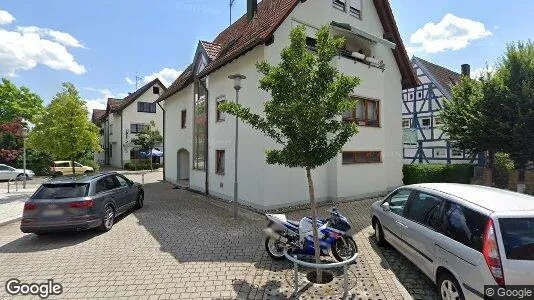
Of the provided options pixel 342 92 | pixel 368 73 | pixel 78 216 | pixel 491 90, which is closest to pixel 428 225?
pixel 342 92

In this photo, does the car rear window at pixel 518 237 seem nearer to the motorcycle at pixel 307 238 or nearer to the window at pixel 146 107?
the motorcycle at pixel 307 238

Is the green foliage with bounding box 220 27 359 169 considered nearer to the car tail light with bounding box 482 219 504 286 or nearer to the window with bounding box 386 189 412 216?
the window with bounding box 386 189 412 216

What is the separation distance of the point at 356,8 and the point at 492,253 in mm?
12369

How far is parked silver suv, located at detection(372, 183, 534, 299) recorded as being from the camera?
3387 millimetres

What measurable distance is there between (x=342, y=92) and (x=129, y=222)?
24.8 ft

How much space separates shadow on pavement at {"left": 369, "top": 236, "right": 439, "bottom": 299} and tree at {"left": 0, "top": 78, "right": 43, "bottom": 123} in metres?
36.3

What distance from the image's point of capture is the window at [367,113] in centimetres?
1254

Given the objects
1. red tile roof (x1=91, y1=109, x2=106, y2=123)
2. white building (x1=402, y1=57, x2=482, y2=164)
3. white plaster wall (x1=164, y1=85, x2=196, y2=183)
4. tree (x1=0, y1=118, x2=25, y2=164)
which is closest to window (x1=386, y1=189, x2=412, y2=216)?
white plaster wall (x1=164, y1=85, x2=196, y2=183)

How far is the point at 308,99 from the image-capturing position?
4797 mm

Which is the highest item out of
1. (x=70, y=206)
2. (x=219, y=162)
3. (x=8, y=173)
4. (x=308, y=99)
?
(x=308, y=99)

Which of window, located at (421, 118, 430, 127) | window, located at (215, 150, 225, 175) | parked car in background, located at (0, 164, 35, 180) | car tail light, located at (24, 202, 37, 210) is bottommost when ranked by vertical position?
parked car in background, located at (0, 164, 35, 180)

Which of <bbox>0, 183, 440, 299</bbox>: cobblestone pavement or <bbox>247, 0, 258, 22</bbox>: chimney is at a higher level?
<bbox>247, 0, 258, 22</bbox>: chimney

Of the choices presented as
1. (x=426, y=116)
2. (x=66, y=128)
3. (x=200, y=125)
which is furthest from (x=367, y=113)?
(x=66, y=128)

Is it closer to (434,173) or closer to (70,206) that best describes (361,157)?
(434,173)
